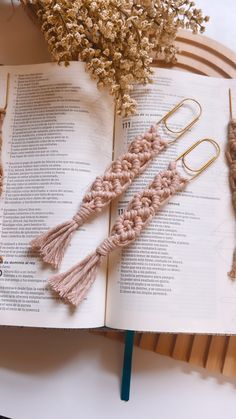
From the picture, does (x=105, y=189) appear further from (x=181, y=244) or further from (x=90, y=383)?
(x=90, y=383)

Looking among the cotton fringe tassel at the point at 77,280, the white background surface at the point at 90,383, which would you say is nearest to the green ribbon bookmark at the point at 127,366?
the white background surface at the point at 90,383

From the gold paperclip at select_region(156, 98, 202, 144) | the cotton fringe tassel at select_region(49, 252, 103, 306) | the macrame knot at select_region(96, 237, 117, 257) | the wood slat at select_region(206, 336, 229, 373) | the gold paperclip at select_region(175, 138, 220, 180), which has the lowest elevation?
the wood slat at select_region(206, 336, 229, 373)

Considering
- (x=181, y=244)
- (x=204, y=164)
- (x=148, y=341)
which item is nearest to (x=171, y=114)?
(x=204, y=164)

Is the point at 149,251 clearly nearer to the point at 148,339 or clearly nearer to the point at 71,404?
the point at 148,339

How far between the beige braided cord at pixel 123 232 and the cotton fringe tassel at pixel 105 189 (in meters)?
0.03

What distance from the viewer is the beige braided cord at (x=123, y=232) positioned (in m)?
0.61

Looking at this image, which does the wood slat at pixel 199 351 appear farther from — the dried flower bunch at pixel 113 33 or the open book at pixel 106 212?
the dried flower bunch at pixel 113 33

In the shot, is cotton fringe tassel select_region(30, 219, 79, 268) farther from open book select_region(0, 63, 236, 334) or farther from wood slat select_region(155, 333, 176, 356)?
wood slat select_region(155, 333, 176, 356)

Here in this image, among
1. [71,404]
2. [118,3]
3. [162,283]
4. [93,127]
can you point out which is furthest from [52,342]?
[118,3]

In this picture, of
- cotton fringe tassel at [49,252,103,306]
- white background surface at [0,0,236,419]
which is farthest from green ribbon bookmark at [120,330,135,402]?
cotton fringe tassel at [49,252,103,306]

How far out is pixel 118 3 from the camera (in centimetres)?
61

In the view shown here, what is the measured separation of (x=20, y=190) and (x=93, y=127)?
146mm

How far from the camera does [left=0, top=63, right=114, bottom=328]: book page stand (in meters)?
0.62

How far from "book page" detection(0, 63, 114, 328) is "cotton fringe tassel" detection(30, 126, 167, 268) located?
0.5 inches
